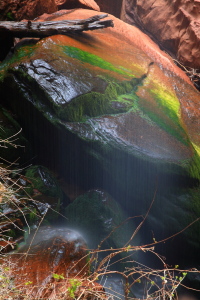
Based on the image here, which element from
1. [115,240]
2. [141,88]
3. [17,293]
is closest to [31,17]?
[141,88]

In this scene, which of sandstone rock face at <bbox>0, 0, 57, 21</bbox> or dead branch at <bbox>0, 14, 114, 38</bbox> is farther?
sandstone rock face at <bbox>0, 0, 57, 21</bbox>

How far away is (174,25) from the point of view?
809 centimetres

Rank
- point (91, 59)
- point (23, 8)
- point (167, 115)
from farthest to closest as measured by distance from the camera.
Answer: point (23, 8), point (91, 59), point (167, 115)

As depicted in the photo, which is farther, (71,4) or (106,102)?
(71,4)

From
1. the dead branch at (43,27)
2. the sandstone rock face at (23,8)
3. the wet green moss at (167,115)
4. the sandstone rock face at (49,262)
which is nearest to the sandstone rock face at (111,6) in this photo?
the sandstone rock face at (23,8)

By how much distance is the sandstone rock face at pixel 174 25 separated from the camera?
7.65 meters

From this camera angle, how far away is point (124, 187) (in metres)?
4.61

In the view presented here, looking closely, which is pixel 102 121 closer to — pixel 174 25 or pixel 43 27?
pixel 43 27

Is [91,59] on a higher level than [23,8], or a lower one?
higher

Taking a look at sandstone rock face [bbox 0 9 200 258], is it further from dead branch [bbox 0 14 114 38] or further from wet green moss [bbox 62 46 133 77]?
dead branch [bbox 0 14 114 38]

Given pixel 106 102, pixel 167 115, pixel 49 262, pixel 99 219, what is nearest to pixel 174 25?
pixel 167 115

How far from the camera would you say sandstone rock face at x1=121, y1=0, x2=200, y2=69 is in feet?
25.1

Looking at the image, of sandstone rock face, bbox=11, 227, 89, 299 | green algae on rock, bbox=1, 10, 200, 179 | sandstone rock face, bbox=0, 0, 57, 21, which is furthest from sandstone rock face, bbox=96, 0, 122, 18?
sandstone rock face, bbox=11, 227, 89, 299

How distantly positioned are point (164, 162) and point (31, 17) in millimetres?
5405
